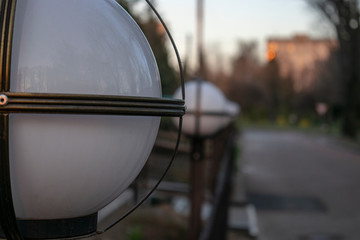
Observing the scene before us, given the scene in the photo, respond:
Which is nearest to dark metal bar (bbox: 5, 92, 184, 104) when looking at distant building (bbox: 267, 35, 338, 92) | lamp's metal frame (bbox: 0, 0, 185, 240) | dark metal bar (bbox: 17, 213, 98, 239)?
lamp's metal frame (bbox: 0, 0, 185, 240)

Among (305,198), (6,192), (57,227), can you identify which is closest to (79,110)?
(6,192)

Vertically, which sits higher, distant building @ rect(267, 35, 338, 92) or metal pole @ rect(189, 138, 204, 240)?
distant building @ rect(267, 35, 338, 92)

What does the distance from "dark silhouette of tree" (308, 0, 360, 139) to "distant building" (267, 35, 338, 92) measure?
16536 millimetres

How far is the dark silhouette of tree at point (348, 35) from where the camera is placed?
27575mm

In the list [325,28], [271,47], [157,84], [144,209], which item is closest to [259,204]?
[144,209]

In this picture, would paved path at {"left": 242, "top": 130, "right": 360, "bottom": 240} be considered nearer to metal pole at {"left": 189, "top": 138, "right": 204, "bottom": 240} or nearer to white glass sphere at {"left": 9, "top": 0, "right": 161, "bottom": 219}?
metal pole at {"left": 189, "top": 138, "right": 204, "bottom": 240}

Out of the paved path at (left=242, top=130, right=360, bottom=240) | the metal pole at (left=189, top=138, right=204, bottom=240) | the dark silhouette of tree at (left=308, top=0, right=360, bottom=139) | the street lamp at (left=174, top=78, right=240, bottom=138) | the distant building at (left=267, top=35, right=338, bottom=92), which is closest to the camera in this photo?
the metal pole at (left=189, top=138, right=204, bottom=240)

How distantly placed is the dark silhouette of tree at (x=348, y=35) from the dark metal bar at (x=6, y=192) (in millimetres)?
28303

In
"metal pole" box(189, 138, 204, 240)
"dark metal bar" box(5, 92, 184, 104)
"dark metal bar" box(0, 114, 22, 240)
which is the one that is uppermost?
"dark metal bar" box(5, 92, 184, 104)

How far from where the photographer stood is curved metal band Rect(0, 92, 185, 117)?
110 cm

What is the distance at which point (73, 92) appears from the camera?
3.84 ft

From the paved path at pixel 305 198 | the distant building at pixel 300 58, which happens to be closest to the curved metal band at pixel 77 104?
the paved path at pixel 305 198

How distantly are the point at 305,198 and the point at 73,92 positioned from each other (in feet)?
32.4

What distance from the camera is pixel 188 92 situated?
5000 mm
